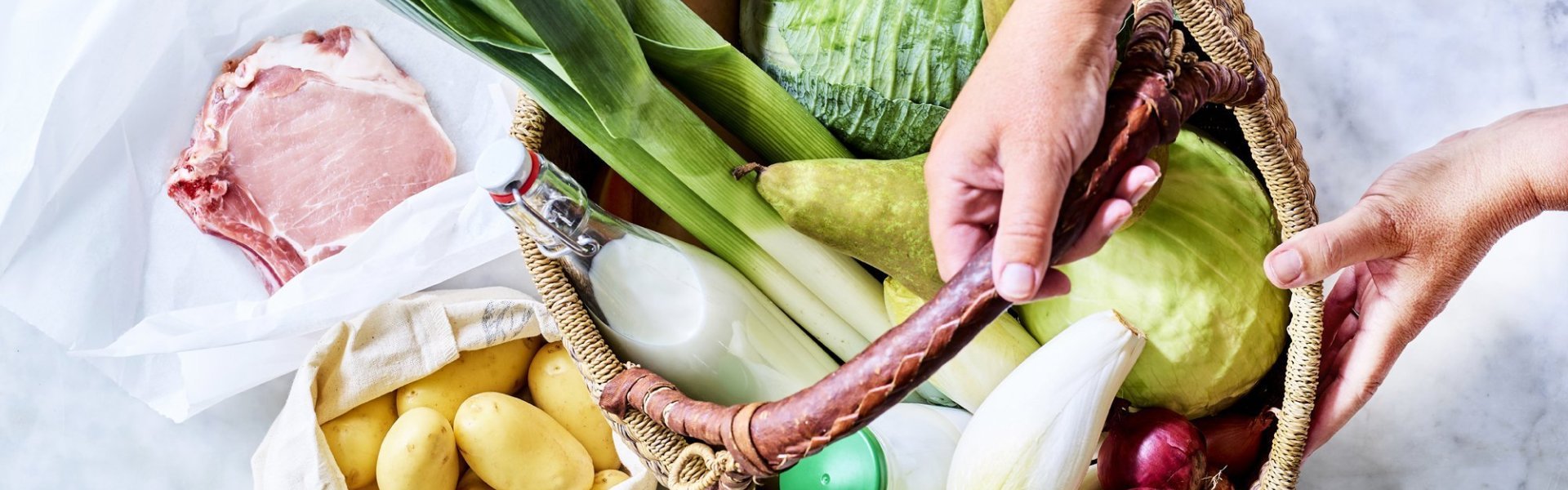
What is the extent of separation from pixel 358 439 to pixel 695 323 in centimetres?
37

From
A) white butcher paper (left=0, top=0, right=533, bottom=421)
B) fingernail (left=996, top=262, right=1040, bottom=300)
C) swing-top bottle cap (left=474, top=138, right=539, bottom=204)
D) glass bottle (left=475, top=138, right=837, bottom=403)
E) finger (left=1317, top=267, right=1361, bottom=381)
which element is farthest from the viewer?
white butcher paper (left=0, top=0, right=533, bottom=421)

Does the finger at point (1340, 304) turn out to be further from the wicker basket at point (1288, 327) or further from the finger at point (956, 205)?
the finger at point (956, 205)

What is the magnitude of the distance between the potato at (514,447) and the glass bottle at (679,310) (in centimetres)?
17

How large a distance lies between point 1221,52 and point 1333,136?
467mm

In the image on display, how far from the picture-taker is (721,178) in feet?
2.08

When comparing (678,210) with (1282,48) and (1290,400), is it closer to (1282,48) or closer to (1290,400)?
(1290,400)

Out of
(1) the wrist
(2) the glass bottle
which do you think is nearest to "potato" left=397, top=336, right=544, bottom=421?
(2) the glass bottle

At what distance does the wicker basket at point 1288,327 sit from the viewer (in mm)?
613

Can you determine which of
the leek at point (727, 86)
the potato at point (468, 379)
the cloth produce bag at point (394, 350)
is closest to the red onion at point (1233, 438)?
the leek at point (727, 86)

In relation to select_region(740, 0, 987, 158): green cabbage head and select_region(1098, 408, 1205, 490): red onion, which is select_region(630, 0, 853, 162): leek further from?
select_region(1098, 408, 1205, 490): red onion

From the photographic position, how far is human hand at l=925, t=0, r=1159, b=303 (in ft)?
1.40

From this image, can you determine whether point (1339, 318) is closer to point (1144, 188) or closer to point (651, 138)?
point (1144, 188)

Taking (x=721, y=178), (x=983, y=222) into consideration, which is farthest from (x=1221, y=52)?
(x=721, y=178)

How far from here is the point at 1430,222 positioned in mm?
642
